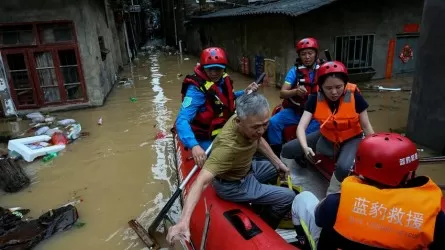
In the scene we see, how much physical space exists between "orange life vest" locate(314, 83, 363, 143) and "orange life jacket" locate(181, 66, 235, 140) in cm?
102

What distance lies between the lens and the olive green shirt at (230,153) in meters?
2.36

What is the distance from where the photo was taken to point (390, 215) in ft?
5.16

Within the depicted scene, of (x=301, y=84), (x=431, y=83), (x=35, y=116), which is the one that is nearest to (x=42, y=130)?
(x=35, y=116)

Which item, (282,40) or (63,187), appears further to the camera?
(282,40)

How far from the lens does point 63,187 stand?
204 inches

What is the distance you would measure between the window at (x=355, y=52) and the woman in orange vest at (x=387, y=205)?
383 inches

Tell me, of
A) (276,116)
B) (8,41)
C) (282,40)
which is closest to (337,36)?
(282,40)

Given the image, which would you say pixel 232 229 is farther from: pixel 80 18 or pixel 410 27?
pixel 410 27

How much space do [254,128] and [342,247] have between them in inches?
37.8

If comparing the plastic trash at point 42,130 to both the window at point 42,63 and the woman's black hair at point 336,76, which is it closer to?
the window at point 42,63

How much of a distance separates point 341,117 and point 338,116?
3 centimetres

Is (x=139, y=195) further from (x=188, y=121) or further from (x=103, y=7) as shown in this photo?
(x=103, y=7)

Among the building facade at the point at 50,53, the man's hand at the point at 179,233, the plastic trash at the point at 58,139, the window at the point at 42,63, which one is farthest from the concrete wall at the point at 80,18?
the man's hand at the point at 179,233

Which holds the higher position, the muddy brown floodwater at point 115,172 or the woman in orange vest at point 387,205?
the woman in orange vest at point 387,205
